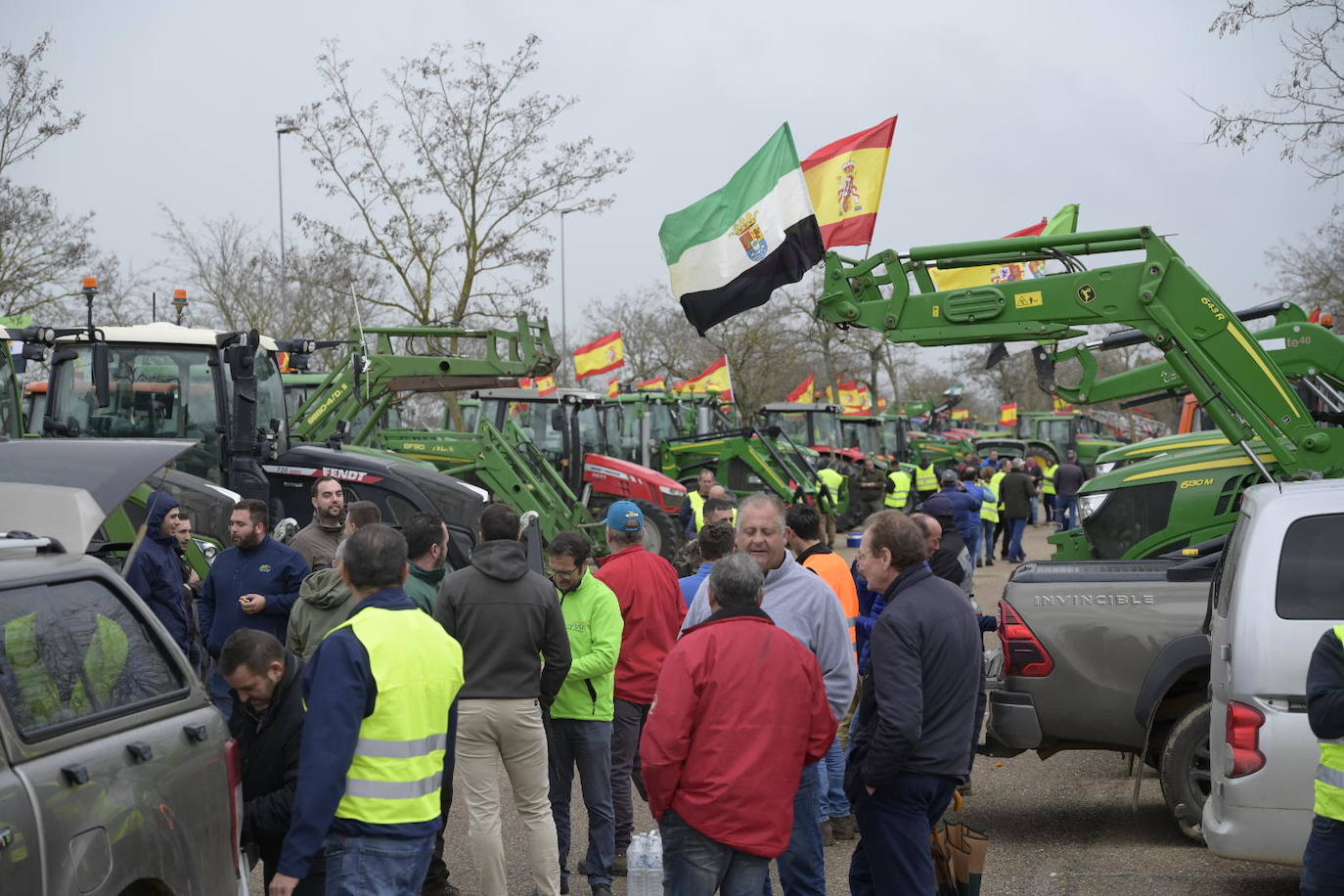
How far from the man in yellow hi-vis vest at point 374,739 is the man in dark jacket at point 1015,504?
2093cm

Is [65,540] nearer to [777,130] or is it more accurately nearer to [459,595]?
[459,595]

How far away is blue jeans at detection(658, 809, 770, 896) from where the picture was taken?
4637 millimetres

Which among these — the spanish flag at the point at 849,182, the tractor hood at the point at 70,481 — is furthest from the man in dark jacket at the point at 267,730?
the spanish flag at the point at 849,182

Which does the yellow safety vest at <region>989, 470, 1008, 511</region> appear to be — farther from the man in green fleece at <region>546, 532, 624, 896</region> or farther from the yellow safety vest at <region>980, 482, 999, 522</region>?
the man in green fleece at <region>546, 532, 624, 896</region>

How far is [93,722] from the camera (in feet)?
12.9

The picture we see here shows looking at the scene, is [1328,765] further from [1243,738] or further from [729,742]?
[729,742]

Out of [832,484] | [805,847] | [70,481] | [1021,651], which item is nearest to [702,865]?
[805,847]

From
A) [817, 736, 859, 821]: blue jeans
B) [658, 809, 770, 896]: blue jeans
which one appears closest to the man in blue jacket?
[817, 736, 859, 821]: blue jeans

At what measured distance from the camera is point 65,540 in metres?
4.38

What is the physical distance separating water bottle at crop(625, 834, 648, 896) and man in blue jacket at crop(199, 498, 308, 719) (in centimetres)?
238

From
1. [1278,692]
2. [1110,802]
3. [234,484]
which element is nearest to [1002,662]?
[1110,802]

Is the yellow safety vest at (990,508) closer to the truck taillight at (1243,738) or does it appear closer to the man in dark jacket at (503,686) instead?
the truck taillight at (1243,738)

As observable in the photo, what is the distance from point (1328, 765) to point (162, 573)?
5910mm

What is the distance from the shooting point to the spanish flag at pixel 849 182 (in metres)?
11.9
